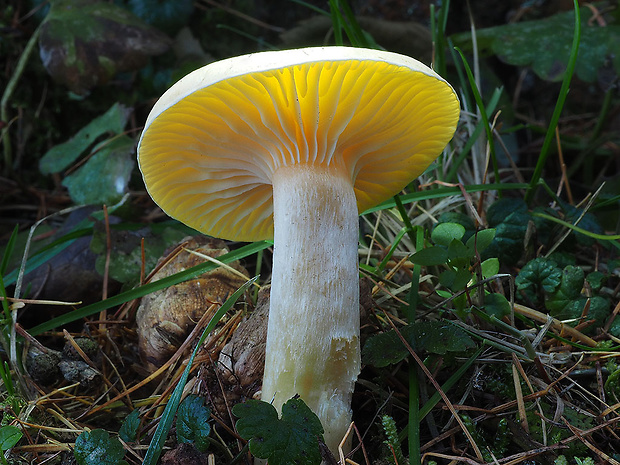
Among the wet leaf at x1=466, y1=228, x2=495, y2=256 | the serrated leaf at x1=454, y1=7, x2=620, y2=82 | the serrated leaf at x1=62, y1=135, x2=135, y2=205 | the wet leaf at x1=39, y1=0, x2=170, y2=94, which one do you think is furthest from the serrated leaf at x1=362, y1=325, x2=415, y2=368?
the wet leaf at x1=39, y1=0, x2=170, y2=94

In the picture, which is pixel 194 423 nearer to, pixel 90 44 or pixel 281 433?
pixel 281 433

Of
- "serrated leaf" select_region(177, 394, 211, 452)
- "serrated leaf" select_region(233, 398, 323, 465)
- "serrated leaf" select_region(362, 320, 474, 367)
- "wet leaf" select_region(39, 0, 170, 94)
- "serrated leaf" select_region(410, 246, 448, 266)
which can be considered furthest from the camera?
"wet leaf" select_region(39, 0, 170, 94)

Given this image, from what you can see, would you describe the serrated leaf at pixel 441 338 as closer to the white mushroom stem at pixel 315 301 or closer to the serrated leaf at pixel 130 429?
the white mushroom stem at pixel 315 301

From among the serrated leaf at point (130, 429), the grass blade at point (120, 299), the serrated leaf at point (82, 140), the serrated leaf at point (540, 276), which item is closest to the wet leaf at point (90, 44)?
the serrated leaf at point (82, 140)

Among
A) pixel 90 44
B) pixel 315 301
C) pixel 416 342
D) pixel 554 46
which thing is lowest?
pixel 416 342

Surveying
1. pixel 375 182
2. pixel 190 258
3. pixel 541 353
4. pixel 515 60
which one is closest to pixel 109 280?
pixel 190 258

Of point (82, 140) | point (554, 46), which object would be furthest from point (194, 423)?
point (554, 46)

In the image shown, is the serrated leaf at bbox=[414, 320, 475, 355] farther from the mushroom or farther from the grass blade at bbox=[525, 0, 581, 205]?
the grass blade at bbox=[525, 0, 581, 205]
